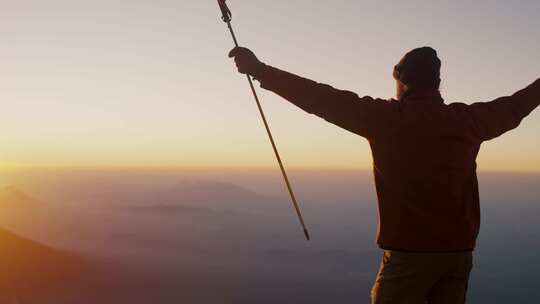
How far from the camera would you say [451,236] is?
363cm

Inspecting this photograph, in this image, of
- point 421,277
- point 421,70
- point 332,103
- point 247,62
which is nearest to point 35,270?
point 247,62

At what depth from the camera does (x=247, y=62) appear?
370 centimetres

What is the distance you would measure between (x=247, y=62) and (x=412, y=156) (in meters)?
1.43

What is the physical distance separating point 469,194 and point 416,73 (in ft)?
3.38

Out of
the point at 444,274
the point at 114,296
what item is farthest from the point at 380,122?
the point at 114,296

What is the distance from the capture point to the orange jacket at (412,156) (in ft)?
11.4

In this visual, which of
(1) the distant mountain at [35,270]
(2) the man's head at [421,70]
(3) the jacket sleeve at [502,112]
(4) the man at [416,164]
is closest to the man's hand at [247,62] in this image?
(4) the man at [416,164]

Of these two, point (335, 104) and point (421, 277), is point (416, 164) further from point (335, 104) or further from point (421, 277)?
point (421, 277)

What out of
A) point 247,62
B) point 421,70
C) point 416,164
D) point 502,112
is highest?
point 247,62

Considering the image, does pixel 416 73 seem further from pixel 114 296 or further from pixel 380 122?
pixel 114 296

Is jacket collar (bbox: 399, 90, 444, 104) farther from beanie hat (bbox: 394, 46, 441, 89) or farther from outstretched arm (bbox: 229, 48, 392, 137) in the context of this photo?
outstretched arm (bbox: 229, 48, 392, 137)

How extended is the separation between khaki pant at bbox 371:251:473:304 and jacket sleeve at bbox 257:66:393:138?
3.39 feet

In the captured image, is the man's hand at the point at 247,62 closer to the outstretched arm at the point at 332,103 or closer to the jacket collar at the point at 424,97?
the outstretched arm at the point at 332,103

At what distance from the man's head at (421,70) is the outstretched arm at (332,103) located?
38 centimetres
